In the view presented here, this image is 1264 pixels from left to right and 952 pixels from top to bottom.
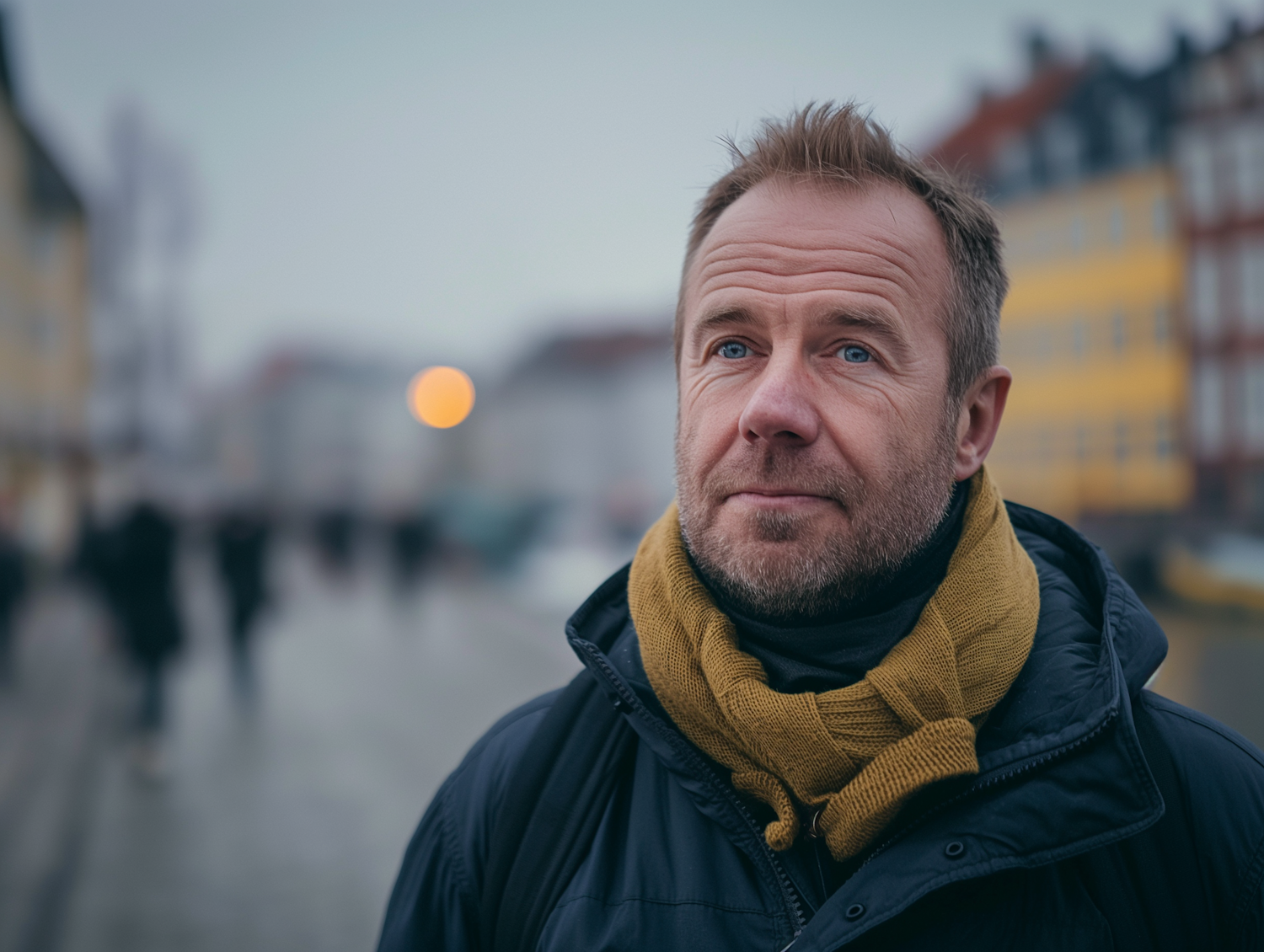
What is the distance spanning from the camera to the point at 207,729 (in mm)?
7691

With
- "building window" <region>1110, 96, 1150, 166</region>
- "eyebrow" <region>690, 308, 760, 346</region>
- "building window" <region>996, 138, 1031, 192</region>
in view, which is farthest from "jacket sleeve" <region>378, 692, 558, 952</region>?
"building window" <region>996, 138, 1031, 192</region>

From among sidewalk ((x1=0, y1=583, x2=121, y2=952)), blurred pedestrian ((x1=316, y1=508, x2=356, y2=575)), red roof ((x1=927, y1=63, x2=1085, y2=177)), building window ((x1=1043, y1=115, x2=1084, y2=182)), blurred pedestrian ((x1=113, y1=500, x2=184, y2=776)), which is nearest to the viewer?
sidewalk ((x1=0, y1=583, x2=121, y2=952))

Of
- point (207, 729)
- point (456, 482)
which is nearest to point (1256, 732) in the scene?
point (207, 729)

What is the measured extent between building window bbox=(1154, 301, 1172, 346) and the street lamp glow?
11466mm

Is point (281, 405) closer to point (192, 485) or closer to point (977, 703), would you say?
point (192, 485)

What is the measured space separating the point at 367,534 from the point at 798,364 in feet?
52.2

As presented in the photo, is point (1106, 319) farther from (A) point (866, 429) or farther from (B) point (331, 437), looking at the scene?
(A) point (866, 429)

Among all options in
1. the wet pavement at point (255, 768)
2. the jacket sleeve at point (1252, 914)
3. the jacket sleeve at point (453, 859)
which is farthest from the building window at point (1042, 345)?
the jacket sleeve at point (453, 859)

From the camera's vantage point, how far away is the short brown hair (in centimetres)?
145

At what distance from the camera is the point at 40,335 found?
9.54 meters

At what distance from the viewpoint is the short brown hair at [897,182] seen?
145 cm

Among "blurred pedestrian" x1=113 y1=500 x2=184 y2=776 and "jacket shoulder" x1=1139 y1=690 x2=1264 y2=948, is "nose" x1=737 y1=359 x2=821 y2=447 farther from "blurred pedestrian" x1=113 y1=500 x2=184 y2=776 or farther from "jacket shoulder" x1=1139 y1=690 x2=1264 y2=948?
"blurred pedestrian" x1=113 y1=500 x2=184 y2=776

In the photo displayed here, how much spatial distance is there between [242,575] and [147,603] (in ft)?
4.79

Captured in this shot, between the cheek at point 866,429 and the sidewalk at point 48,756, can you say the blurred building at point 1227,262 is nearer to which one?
the sidewalk at point 48,756
